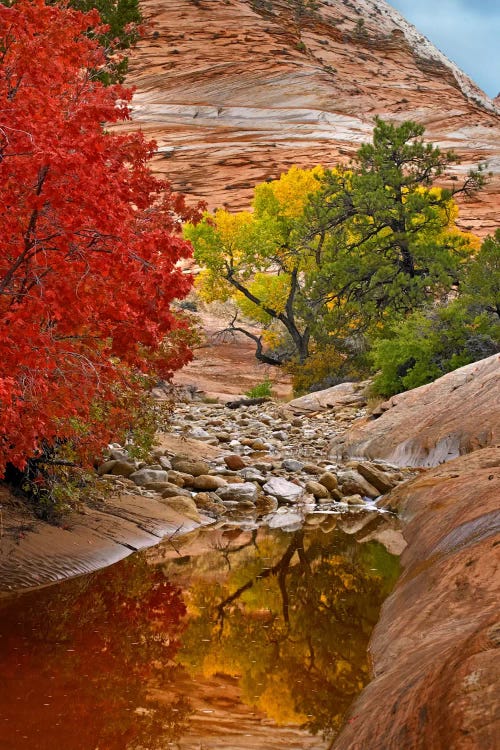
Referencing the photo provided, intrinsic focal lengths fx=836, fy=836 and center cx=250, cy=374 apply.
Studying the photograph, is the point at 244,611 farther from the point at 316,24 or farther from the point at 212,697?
the point at 316,24

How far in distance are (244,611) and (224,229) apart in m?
26.8

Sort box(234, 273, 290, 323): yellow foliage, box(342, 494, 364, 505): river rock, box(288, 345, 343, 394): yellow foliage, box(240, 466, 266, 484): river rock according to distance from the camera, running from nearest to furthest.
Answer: box(342, 494, 364, 505): river rock, box(240, 466, 266, 484): river rock, box(288, 345, 343, 394): yellow foliage, box(234, 273, 290, 323): yellow foliage

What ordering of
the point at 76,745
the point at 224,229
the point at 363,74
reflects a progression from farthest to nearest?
the point at 363,74
the point at 224,229
the point at 76,745

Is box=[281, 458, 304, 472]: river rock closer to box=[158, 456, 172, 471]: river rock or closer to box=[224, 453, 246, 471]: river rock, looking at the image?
box=[224, 453, 246, 471]: river rock

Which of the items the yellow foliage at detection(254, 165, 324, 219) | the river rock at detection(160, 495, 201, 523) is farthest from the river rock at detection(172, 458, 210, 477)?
the yellow foliage at detection(254, 165, 324, 219)

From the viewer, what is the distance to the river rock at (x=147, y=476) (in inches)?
545

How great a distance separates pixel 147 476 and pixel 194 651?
277 inches

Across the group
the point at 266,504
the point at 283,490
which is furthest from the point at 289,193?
the point at 266,504

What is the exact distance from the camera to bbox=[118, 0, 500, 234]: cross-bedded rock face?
6266 cm

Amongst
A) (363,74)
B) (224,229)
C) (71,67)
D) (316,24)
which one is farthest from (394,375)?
(316,24)

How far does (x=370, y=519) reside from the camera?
43.3ft

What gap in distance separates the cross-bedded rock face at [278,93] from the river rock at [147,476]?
44.2 meters

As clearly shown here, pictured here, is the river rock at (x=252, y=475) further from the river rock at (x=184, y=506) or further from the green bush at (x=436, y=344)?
the green bush at (x=436, y=344)

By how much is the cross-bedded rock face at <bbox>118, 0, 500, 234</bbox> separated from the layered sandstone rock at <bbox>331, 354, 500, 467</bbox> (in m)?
40.0
